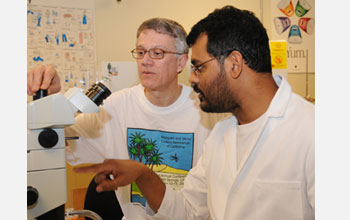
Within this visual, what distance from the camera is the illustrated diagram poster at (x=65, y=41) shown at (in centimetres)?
225

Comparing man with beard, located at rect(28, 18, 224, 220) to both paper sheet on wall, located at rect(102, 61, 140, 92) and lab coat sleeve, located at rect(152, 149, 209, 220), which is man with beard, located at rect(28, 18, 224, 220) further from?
paper sheet on wall, located at rect(102, 61, 140, 92)

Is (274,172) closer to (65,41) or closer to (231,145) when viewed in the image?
(231,145)

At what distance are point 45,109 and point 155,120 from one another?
976 mm

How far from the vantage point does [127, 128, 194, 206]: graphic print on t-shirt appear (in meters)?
1.45

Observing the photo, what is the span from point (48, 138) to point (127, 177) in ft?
1.45

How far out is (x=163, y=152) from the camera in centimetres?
147

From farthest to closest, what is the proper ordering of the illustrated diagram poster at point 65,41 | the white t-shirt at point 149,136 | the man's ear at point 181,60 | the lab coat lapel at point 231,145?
the illustrated diagram poster at point 65,41 → the man's ear at point 181,60 → the white t-shirt at point 149,136 → the lab coat lapel at point 231,145

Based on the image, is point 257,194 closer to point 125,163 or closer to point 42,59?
point 125,163

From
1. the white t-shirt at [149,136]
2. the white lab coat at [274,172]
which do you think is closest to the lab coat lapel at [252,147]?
the white lab coat at [274,172]

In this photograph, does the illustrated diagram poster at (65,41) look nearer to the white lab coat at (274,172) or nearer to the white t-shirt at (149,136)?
the white t-shirt at (149,136)

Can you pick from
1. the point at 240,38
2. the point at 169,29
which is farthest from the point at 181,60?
the point at 240,38

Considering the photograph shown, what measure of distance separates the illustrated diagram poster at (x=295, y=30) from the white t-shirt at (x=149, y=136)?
165 cm

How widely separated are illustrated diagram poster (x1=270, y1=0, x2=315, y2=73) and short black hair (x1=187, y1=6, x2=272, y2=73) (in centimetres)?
190

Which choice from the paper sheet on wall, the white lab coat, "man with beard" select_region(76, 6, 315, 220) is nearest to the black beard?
"man with beard" select_region(76, 6, 315, 220)
